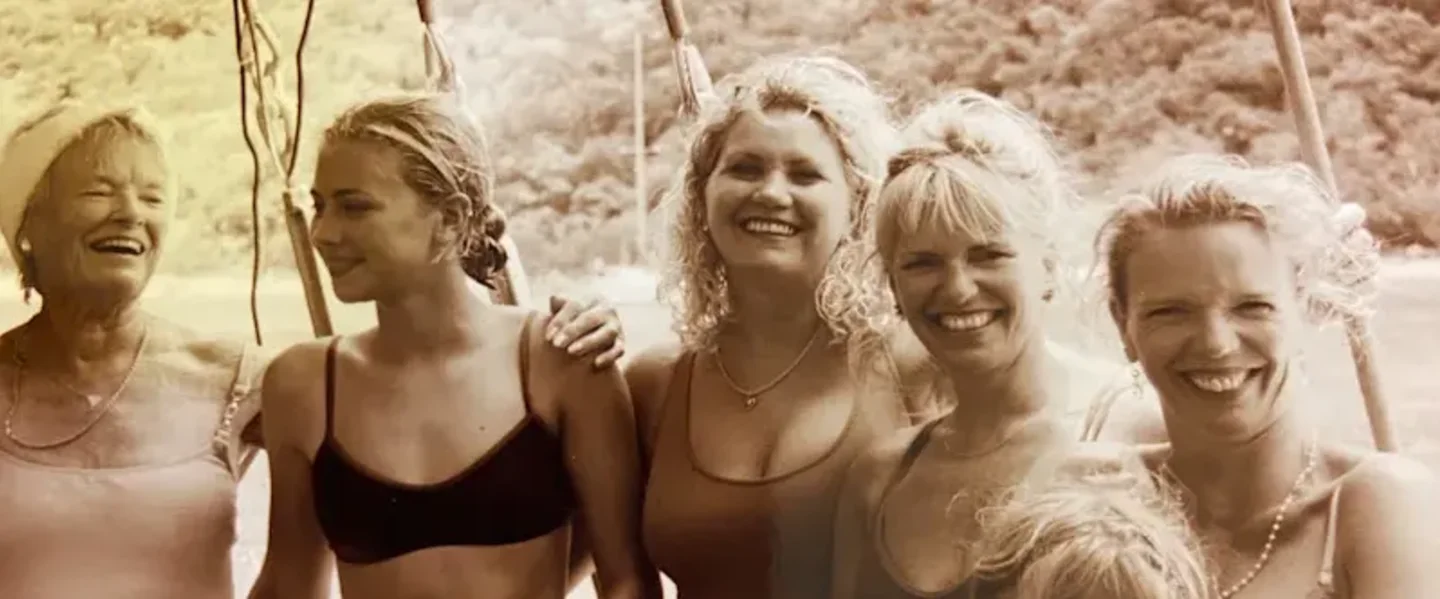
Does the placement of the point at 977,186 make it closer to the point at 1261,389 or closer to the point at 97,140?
the point at 1261,389

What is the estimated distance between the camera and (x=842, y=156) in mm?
1222

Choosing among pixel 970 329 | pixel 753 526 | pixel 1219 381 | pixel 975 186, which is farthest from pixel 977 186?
pixel 753 526

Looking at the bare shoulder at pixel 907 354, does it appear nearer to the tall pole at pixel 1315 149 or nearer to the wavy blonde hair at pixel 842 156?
the wavy blonde hair at pixel 842 156

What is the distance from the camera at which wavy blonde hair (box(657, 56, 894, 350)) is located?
4.00 ft

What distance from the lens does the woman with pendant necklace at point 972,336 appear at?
1.13 m

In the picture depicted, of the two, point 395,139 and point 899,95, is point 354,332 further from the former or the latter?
point 899,95

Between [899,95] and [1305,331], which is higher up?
[899,95]

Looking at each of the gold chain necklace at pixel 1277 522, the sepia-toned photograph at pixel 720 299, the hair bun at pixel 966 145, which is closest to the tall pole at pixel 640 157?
the sepia-toned photograph at pixel 720 299

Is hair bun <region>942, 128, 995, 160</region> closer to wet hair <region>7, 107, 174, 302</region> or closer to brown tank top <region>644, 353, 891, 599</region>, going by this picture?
brown tank top <region>644, 353, 891, 599</region>

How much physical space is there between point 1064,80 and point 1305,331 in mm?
307

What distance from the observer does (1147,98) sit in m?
1.25

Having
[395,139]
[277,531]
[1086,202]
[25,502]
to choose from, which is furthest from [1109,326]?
[25,502]

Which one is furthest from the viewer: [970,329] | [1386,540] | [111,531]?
[111,531]

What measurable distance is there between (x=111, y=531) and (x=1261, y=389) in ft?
3.15
